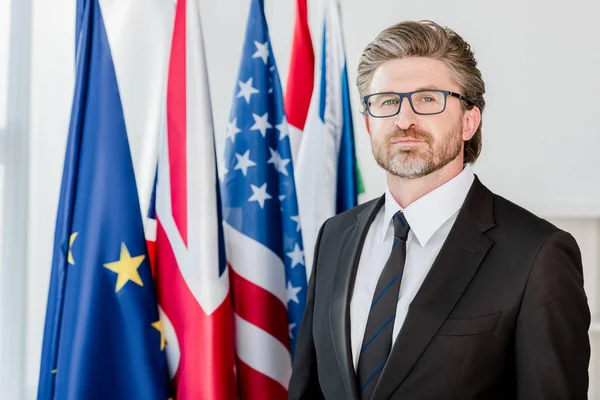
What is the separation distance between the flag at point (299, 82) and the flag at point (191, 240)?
0.49 metres

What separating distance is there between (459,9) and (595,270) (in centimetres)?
115

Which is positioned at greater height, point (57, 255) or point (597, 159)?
point (597, 159)

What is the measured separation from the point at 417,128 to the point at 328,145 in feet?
2.47

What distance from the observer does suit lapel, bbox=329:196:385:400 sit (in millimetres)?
1261

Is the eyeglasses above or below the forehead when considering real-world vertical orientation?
below

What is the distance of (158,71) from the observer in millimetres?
1686

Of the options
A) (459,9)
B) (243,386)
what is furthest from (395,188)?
(459,9)

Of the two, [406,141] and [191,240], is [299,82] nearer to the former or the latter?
[191,240]

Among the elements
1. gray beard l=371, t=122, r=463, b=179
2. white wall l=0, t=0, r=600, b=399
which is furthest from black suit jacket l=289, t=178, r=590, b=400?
white wall l=0, t=0, r=600, b=399

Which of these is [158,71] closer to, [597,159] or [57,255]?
[57,255]

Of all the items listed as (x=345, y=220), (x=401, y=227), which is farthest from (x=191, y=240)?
(x=401, y=227)

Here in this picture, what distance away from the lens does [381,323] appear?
125 centimetres

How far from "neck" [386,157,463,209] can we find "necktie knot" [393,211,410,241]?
0.14 feet

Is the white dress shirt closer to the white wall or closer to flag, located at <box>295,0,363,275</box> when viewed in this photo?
flag, located at <box>295,0,363,275</box>
